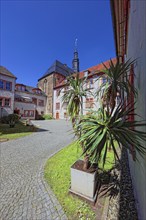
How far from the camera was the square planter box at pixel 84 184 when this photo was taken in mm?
2656

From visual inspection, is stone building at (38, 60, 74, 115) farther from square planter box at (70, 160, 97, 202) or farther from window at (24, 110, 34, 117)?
square planter box at (70, 160, 97, 202)

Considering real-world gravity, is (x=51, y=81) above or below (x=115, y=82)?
above

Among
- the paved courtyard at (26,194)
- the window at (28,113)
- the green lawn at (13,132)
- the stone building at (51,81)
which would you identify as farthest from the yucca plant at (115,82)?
the stone building at (51,81)

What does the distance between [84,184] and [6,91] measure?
22.1 meters

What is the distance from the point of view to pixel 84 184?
8.99ft

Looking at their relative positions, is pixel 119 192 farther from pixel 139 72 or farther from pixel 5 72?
pixel 5 72

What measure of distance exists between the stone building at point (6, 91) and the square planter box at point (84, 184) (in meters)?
20.7

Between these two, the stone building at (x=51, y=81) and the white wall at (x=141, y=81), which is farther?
the stone building at (x=51, y=81)

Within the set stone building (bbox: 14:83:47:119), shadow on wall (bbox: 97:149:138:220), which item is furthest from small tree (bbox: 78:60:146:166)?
stone building (bbox: 14:83:47:119)

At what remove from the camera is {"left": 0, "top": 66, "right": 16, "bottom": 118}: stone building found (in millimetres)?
Answer: 20062

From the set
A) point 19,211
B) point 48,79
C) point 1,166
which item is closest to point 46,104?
point 48,79

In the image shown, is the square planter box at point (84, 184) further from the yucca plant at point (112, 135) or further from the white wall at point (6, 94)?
the white wall at point (6, 94)

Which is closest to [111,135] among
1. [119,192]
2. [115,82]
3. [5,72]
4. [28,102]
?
[115,82]

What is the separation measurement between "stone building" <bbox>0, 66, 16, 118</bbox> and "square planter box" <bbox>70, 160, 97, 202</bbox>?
20705mm
